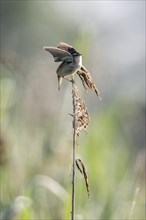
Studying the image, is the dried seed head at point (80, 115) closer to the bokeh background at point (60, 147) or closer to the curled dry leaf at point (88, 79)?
the curled dry leaf at point (88, 79)

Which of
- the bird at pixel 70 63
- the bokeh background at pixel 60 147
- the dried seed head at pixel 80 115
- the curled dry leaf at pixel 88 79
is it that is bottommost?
the bokeh background at pixel 60 147

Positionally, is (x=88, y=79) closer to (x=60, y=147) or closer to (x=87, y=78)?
(x=87, y=78)

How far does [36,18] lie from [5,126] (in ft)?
40.2

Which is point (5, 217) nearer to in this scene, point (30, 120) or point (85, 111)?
point (85, 111)

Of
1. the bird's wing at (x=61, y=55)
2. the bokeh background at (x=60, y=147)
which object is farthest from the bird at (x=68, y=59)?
the bokeh background at (x=60, y=147)

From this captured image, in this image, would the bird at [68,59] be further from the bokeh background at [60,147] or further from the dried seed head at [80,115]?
the bokeh background at [60,147]

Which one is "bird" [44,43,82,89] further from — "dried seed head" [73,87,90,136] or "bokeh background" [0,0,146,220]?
"bokeh background" [0,0,146,220]

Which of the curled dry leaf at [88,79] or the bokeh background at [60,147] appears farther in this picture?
the bokeh background at [60,147]

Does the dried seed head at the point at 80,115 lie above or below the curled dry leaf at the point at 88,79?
below

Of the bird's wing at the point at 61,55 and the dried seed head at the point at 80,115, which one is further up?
the bird's wing at the point at 61,55

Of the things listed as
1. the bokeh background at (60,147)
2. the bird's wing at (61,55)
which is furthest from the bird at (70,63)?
the bokeh background at (60,147)

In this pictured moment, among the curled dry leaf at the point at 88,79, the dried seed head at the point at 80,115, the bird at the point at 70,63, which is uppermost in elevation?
the bird at the point at 70,63

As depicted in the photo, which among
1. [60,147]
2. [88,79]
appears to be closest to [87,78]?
[88,79]

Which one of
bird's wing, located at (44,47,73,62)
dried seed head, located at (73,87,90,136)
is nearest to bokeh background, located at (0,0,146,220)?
dried seed head, located at (73,87,90,136)
